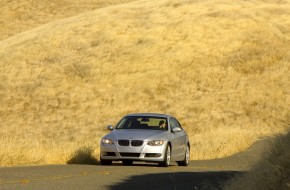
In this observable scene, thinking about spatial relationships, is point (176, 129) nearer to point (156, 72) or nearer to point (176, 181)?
point (176, 181)

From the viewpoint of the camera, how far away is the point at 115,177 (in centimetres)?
1970

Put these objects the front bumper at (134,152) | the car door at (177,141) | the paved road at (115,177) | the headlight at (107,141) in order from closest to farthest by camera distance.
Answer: the paved road at (115,177)
the front bumper at (134,152)
the headlight at (107,141)
the car door at (177,141)

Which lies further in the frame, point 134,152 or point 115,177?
point 134,152

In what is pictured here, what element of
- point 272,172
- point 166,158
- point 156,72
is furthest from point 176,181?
point 156,72

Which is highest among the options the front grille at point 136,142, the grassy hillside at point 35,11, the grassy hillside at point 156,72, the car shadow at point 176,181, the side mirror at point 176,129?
the car shadow at point 176,181

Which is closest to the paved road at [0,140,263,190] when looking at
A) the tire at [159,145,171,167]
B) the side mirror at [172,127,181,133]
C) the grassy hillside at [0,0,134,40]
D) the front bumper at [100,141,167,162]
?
the tire at [159,145,171,167]

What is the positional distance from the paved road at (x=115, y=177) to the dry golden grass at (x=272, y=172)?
0.77 m

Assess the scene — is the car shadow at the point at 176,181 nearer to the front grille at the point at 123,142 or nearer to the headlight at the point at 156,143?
the headlight at the point at 156,143

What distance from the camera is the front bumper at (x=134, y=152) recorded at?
23734 mm

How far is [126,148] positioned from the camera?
77.7ft

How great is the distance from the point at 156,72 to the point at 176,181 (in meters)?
40.6

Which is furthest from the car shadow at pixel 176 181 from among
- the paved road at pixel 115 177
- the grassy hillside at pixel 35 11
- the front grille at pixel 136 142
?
the grassy hillside at pixel 35 11

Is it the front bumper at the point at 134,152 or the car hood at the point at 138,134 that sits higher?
the car hood at the point at 138,134

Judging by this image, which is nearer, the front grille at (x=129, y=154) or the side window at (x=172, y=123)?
the front grille at (x=129, y=154)
